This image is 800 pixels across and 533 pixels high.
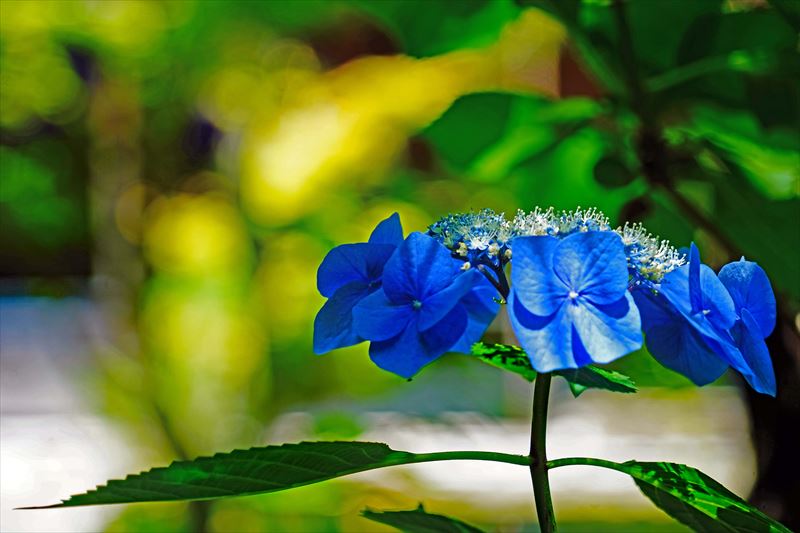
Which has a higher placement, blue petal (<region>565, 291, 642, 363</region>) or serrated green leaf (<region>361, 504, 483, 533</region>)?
blue petal (<region>565, 291, 642, 363</region>)

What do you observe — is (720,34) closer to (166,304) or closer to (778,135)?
(778,135)

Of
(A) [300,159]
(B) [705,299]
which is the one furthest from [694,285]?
(A) [300,159]

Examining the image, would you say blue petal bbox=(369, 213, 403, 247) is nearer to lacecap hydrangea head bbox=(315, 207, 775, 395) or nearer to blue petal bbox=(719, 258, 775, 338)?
lacecap hydrangea head bbox=(315, 207, 775, 395)

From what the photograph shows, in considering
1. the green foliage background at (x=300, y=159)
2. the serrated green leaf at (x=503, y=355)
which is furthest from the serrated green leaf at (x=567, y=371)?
the green foliage background at (x=300, y=159)

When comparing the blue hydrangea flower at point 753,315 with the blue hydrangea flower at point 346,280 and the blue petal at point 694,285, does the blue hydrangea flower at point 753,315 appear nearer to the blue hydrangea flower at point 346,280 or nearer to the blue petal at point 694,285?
the blue petal at point 694,285

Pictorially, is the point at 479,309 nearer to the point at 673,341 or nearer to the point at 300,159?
the point at 673,341

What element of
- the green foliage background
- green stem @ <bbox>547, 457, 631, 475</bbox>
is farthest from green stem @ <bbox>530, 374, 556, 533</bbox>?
the green foliage background
